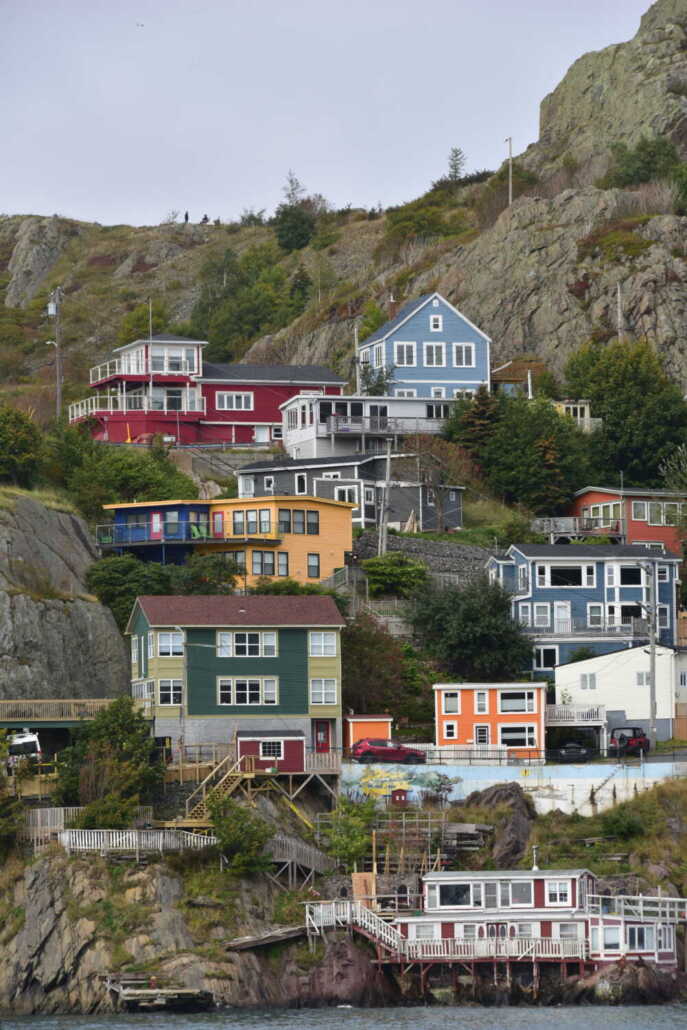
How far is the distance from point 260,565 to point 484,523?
1599 cm

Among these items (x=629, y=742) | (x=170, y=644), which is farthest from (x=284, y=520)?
(x=629, y=742)

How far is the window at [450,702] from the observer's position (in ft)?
257

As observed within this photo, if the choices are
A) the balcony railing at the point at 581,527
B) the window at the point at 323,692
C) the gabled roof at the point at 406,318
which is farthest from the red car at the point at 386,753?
the gabled roof at the point at 406,318

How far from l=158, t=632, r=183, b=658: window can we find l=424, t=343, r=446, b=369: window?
48424 millimetres

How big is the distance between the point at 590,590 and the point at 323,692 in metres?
17.3

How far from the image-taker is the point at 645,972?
63.4m

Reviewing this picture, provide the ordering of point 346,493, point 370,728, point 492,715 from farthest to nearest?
point 346,493, point 492,715, point 370,728

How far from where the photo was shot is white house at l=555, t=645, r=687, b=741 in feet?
267

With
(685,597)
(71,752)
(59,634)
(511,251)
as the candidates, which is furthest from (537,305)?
(71,752)

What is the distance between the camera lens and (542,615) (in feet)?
292

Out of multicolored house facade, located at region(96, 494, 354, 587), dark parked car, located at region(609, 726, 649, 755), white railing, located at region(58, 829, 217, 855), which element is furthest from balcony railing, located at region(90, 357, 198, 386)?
white railing, located at region(58, 829, 217, 855)

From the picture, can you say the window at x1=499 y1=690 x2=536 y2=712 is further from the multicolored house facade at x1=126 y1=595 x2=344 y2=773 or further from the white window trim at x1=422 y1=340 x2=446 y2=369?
the white window trim at x1=422 y1=340 x2=446 y2=369

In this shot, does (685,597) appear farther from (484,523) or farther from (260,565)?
(260,565)

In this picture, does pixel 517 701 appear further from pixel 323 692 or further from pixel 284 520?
pixel 284 520
